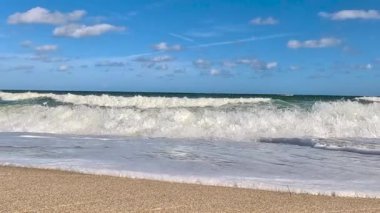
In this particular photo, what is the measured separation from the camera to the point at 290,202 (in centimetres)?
490

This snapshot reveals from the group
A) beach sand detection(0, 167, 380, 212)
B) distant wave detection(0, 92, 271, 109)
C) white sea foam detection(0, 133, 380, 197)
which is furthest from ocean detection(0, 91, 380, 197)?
Result: distant wave detection(0, 92, 271, 109)

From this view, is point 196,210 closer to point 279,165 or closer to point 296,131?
point 279,165

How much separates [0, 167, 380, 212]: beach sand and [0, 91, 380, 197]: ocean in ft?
1.66

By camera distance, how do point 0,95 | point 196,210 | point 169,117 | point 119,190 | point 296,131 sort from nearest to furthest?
point 196,210 < point 119,190 < point 296,131 < point 169,117 < point 0,95

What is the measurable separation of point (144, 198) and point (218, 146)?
17.6ft

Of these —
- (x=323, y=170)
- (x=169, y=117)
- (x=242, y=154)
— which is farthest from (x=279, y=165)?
(x=169, y=117)

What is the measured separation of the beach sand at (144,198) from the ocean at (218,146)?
51 cm

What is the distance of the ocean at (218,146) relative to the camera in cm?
651

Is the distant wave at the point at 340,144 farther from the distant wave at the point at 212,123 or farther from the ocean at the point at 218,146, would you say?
the distant wave at the point at 212,123

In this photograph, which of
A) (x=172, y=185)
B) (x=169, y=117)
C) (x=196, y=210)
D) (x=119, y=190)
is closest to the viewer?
(x=196, y=210)

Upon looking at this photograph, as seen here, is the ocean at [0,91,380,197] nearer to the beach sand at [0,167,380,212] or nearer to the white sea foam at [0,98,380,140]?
the white sea foam at [0,98,380,140]

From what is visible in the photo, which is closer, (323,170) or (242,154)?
(323,170)

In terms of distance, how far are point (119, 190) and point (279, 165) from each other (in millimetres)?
3124

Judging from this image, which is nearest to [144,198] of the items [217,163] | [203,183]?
[203,183]
